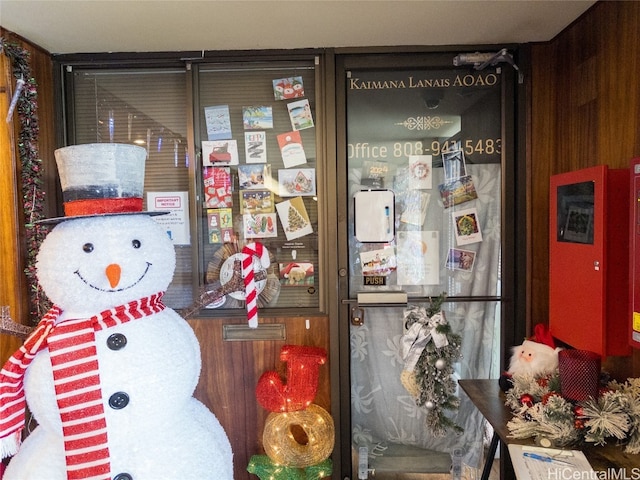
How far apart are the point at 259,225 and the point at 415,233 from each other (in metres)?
0.88

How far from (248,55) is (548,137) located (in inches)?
65.7

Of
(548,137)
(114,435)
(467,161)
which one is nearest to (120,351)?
(114,435)

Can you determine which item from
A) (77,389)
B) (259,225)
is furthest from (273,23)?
(77,389)

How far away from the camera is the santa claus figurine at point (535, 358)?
1724 millimetres

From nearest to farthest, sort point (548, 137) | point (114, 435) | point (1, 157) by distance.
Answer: point (114, 435)
point (1, 157)
point (548, 137)

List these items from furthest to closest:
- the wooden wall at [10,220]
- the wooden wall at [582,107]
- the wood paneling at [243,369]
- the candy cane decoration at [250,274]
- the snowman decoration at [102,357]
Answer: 1. the wood paneling at [243,369]
2. the wooden wall at [10,220]
3. the candy cane decoration at [250,274]
4. the wooden wall at [582,107]
5. the snowman decoration at [102,357]

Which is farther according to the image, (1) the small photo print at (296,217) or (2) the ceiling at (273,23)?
(1) the small photo print at (296,217)

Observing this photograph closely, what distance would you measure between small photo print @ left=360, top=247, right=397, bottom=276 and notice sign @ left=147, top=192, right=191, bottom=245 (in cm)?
100

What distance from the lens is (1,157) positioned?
190 centimetres

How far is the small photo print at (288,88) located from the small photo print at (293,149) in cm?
→ 21

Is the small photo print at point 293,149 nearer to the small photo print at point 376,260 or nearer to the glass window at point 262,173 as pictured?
the glass window at point 262,173

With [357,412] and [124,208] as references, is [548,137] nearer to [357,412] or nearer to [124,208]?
[357,412]

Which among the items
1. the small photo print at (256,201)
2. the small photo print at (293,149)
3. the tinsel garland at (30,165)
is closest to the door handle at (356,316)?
the small photo print at (256,201)
